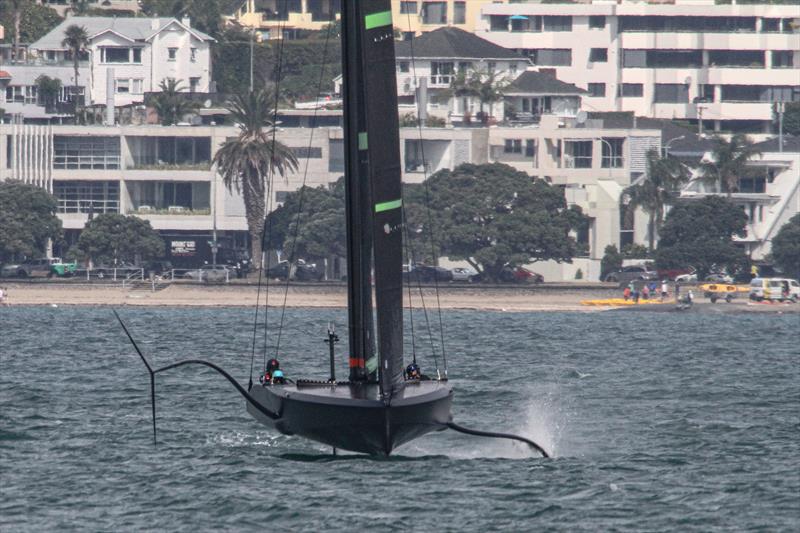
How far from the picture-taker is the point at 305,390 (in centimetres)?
3195

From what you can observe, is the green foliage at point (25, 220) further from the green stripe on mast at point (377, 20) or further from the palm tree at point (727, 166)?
the green stripe on mast at point (377, 20)

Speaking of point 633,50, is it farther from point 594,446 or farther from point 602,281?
point 594,446

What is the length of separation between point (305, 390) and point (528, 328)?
64952 mm

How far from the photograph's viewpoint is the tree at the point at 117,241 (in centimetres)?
12219

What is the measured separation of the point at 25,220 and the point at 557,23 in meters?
73.0

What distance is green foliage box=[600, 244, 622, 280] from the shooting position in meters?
127

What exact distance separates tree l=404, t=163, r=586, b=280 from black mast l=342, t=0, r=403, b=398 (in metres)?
85.9

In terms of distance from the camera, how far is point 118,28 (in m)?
167

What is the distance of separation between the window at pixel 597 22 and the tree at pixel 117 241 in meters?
68.3

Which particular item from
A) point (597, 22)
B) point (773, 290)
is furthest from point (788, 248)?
point (597, 22)

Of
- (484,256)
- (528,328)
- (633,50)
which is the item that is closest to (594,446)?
(528,328)

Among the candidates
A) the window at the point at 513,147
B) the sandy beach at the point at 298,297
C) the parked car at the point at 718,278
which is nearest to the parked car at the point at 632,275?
the parked car at the point at 718,278

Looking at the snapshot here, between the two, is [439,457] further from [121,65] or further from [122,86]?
[122,86]

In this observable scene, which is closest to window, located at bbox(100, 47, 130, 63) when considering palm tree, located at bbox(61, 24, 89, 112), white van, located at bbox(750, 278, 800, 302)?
palm tree, located at bbox(61, 24, 89, 112)
